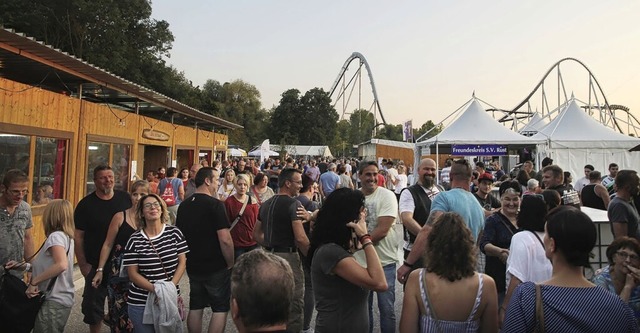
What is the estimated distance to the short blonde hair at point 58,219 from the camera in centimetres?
349

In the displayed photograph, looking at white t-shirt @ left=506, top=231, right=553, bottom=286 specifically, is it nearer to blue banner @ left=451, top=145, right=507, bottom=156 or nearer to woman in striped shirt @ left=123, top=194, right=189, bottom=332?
woman in striped shirt @ left=123, top=194, right=189, bottom=332

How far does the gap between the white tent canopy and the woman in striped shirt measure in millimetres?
12428

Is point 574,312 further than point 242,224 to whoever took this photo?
No

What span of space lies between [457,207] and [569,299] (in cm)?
148

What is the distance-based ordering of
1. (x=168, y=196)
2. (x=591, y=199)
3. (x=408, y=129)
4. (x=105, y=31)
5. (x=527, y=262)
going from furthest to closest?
(x=105, y=31), (x=408, y=129), (x=168, y=196), (x=591, y=199), (x=527, y=262)

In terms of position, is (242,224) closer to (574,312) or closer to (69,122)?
(574,312)

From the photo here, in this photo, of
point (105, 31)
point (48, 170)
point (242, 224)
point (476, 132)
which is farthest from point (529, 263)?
point (105, 31)

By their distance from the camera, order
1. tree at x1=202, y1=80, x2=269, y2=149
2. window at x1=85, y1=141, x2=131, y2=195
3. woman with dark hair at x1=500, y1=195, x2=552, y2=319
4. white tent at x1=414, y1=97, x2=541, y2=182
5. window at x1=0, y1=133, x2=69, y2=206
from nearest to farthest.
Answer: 1. woman with dark hair at x1=500, y1=195, x2=552, y2=319
2. window at x1=0, y1=133, x2=69, y2=206
3. window at x1=85, y1=141, x2=131, y2=195
4. white tent at x1=414, y1=97, x2=541, y2=182
5. tree at x1=202, y1=80, x2=269, y2=149

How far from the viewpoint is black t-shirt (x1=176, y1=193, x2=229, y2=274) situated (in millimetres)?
3881

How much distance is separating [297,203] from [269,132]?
62.3 m

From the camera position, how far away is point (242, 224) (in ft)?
16.9

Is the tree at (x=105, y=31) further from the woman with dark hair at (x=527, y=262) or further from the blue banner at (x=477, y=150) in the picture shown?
the woman with dark hair at (x=527, y=262)

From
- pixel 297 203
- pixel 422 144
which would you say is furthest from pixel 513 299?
pixel 422 144

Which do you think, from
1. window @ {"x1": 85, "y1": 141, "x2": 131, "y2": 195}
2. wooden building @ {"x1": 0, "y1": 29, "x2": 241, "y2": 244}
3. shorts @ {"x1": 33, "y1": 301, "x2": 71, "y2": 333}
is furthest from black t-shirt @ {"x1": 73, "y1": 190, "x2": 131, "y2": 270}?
window @ {"x1": 85, "y1": 141, "x2": 131, "y2": 195}
